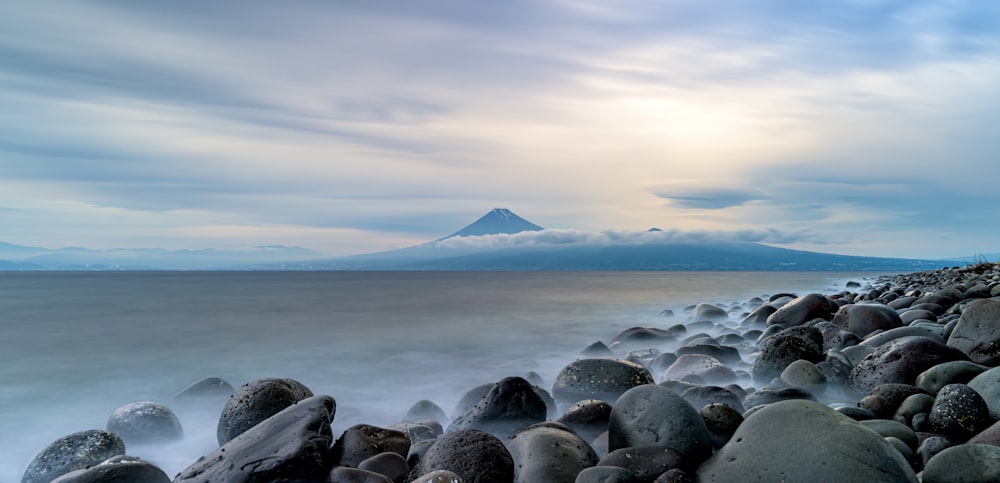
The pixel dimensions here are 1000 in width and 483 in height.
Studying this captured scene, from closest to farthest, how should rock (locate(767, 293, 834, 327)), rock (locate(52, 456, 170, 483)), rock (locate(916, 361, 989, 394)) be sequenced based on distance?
1. rock (locate(52, 456, 170, 483))
2. rock (locate(916, 361, 989, 394))
3. rock (locate(767, 293, 834, 327))

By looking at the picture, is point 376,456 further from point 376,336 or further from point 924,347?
point 376,336

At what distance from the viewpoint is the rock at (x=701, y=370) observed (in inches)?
316

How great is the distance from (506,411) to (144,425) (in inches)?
160

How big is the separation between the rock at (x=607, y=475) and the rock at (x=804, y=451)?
1.73 feet

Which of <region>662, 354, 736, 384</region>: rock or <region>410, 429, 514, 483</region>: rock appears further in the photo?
<region>662, 354, 736, 384</region>: rock

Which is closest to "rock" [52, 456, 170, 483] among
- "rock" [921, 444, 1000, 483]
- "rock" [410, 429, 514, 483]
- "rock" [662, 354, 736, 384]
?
"rock" [410, 429, 514, 483]

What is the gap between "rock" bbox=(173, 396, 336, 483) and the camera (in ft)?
12.8

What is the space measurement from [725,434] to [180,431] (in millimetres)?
5785

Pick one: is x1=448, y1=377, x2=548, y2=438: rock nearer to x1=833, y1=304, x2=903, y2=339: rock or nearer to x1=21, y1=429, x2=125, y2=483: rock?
x1=21, y1=429, x2=125, y2=483: rock

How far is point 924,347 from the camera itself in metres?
6.22

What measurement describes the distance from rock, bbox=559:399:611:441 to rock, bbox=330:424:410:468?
1.47 metres

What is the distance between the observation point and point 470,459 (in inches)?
159

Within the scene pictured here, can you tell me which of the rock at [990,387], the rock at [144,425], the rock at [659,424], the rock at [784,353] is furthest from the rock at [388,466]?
the rock at [784,353]

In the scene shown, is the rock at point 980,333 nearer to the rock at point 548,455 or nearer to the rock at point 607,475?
the rock at point 548,455
